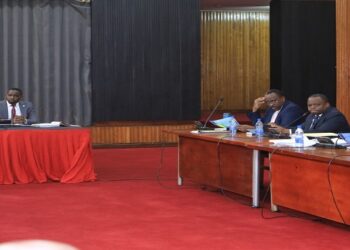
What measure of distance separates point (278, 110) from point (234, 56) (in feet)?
31.4

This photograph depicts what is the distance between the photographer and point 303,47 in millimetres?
11656

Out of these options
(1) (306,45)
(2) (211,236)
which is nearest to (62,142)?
(2) (211,236)

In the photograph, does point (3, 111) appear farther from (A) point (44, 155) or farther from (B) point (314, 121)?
(B) point (314, 121)

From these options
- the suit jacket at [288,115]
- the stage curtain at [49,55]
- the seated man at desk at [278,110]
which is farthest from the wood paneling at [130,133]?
the suit jacket at [288,115]

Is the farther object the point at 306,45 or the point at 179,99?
the point at 306,45

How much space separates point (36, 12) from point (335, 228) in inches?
298

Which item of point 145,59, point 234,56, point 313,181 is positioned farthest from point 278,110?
point 234,56

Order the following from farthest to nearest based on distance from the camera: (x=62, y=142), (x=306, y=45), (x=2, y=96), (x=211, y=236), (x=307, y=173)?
(x=306, y=45)
(x=2, y=96)
(x=62, y=142)
(x=307, y=173)
(x=211, y=236)

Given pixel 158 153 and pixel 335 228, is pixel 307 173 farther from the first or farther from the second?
pixel 158 153

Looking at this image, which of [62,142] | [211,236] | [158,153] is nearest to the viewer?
[211,236]

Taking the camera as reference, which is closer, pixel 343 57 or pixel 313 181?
pixel 313 181

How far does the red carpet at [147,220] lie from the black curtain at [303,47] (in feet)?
19.1

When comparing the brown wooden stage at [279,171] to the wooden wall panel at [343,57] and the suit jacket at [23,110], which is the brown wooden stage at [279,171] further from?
the wooden wall panel at [343,57]

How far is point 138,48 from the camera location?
1050 cm
